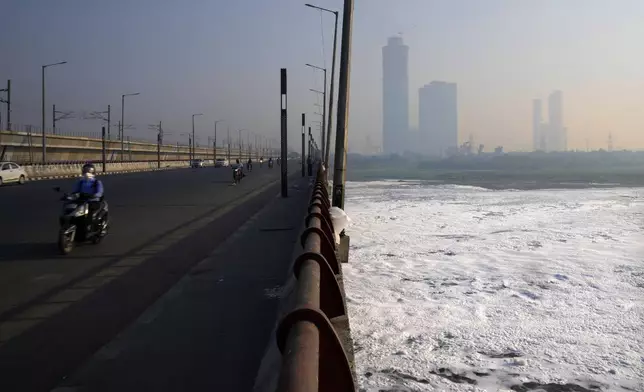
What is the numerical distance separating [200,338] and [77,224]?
20.4 feet

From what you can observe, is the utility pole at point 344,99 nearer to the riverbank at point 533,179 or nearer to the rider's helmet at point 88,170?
the rider's helmet at point 88,170

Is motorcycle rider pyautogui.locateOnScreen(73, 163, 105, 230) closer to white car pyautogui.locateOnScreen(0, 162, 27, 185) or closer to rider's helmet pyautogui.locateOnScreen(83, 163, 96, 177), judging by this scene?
rider's helmet pyautogui.locateOnScreen(83, 163, 96, 177)

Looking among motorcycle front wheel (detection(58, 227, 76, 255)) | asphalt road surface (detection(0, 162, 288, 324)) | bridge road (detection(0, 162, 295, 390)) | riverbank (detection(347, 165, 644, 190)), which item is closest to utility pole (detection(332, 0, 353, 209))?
bridge road (detection(0, 162, 295, 390))

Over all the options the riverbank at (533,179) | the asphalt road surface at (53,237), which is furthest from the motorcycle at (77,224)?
the riverbank at (533,179)

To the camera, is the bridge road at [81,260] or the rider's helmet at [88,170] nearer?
the bridge road at [81,260]

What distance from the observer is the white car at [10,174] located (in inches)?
1356

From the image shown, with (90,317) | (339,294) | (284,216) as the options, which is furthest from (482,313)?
(284,216)

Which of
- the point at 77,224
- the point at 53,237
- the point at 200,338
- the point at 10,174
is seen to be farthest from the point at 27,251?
the point at 10,174

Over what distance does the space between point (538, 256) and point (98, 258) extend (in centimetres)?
887

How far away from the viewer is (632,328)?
291 inches

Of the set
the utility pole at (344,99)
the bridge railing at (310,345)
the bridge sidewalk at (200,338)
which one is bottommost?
the bridge sidewalk at (200,338)

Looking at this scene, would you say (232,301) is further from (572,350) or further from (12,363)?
(572,350)

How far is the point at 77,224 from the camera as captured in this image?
11.0 meters

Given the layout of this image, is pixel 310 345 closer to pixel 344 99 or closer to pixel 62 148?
pixel 344 99
